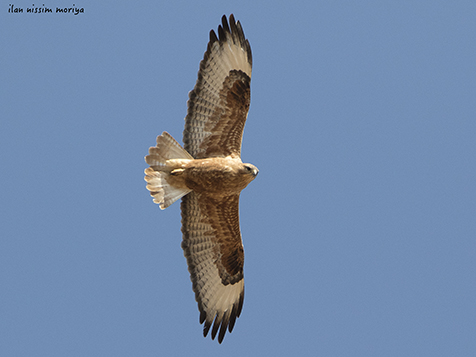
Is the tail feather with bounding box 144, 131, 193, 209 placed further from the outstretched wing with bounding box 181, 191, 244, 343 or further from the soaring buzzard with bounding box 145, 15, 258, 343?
the outstretched wing with bounding box 181, 191, 244, 343

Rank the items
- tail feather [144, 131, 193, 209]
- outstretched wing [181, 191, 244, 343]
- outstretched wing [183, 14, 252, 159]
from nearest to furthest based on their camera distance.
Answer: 1. tail feather [144, 131, 193, 209]
2. outstretched wing [183, 14, 252, 159]
3. outstretched wing [181, 191, 244, 343]

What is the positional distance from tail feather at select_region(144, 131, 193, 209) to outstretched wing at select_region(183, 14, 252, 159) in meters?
0.21

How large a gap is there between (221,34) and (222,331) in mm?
3965

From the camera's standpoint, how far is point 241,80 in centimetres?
1089

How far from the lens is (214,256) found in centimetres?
1121

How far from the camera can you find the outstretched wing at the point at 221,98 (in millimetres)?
10797

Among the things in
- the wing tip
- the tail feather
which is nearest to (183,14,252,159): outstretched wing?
the tail feather

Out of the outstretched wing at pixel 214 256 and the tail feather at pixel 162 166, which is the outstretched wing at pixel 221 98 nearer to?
the tail feather at pixel 162 166

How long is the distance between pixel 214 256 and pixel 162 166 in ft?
4.83

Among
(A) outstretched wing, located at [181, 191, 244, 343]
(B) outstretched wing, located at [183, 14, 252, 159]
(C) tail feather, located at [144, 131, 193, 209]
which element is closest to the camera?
(C) tail feather, located at [144, 131, 193, 209]

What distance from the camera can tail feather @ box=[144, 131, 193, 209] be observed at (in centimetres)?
1063

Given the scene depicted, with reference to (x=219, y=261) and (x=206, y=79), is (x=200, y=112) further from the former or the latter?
(x=219, y=261)

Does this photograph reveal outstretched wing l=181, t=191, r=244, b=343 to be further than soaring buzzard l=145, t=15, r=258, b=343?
Yes

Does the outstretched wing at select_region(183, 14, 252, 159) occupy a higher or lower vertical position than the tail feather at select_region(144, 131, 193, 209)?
higher
